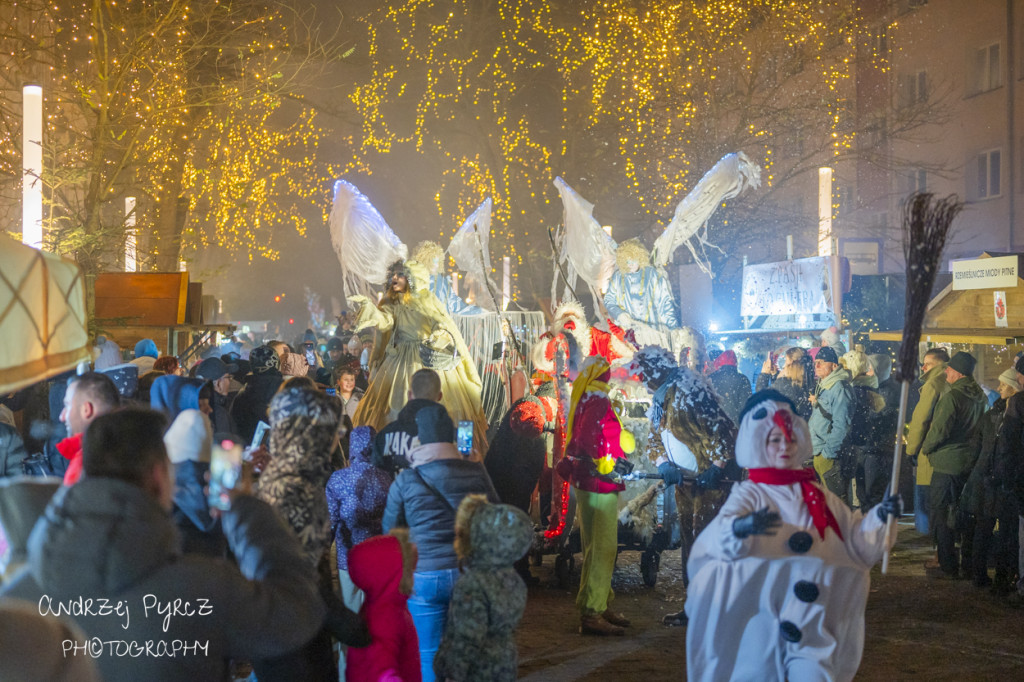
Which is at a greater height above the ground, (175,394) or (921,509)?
(175,394)

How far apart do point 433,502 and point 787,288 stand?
10.0 meters

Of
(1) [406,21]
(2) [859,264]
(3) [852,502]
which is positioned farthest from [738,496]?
(1) [406,21]

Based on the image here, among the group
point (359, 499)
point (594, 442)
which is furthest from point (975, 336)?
point (359, 499)

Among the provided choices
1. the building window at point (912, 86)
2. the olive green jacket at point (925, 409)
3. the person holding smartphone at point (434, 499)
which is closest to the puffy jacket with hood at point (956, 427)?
the olive green jacket at point (925, 409)

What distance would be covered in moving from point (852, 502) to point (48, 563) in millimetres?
11082

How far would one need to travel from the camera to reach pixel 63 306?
311 centimetres

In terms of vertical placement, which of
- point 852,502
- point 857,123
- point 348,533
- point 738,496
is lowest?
point 852,502

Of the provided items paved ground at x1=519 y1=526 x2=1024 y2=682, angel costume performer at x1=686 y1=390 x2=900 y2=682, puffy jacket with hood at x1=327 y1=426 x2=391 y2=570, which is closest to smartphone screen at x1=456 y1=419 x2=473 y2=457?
puffy jacket with hood at x1=327 y1=426 x2=391 y2=570

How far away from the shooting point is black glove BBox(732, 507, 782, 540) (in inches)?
144

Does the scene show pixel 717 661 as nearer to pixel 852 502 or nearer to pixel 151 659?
pixel 151 659

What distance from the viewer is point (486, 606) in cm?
403

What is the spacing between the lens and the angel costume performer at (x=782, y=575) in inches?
147

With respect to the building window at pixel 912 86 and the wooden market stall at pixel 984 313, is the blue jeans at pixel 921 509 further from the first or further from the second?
the building window at pixel 912 86

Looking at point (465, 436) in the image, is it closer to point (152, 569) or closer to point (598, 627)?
point (598, 627)
